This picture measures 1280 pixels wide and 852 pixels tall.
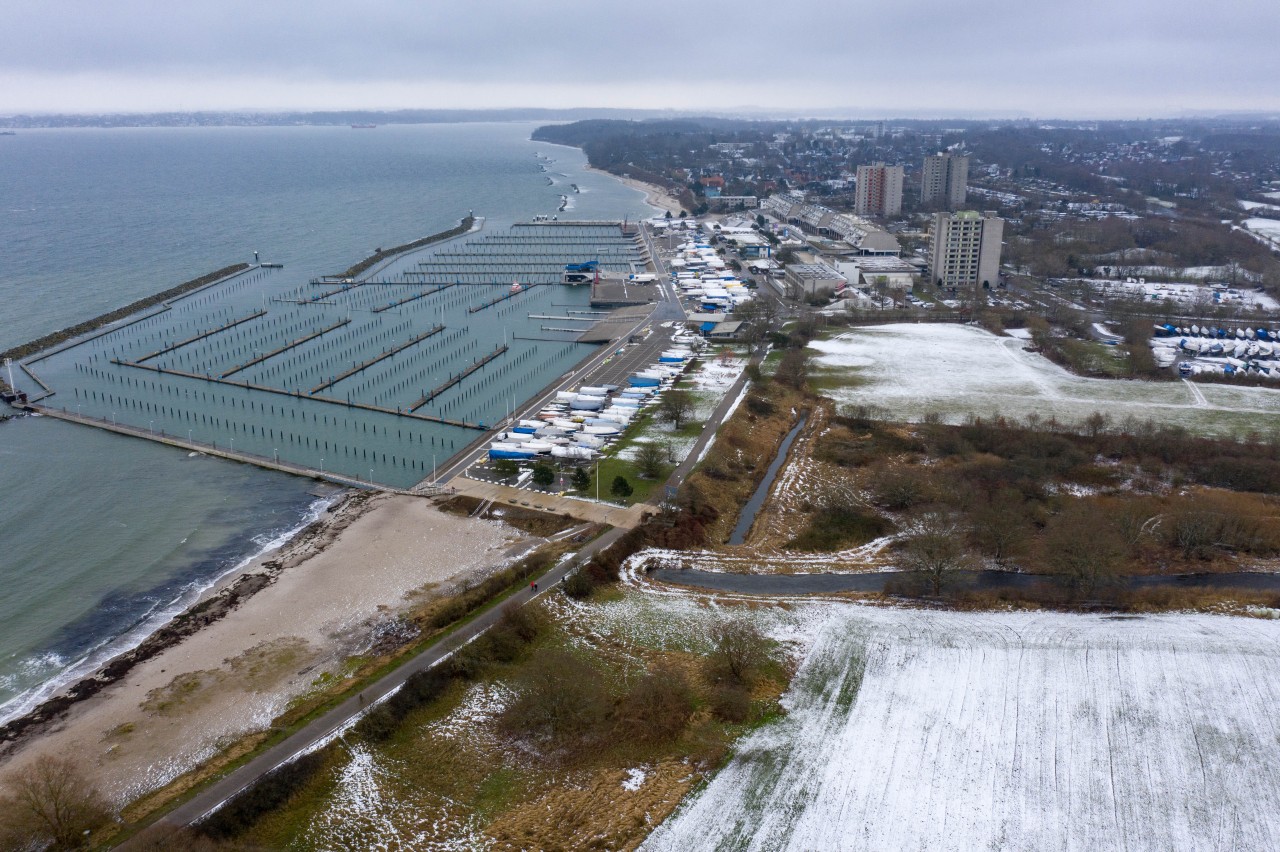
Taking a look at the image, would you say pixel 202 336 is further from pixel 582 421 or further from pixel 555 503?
pixel 555 503

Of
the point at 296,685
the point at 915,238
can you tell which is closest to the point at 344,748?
the point at 296,685

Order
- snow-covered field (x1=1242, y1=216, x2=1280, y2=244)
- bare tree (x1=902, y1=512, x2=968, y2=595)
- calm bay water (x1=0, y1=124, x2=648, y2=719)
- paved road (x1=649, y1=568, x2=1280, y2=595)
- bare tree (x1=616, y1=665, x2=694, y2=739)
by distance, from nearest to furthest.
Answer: bare tree (x1=616, y1=665, x2=694, y2=739) → calm bay water (x1=0, y1=124, x2=648, y2=719) → bare tree (x1=902, y1=512, x2=968, y2=595) → paved road (x1=649, y1=568, x2=1280, y2=595) → snow-covered field (x1=1242, y1=216, x2=1280, y2=244)

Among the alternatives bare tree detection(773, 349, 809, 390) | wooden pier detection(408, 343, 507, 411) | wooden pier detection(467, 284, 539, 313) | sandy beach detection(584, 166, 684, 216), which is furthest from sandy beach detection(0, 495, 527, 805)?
sandy beach detection(584, 166, 684, 216)

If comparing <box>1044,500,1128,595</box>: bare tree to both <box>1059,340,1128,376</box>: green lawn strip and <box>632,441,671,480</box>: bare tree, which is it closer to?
<box>632,441,671,480</box>: bare tree

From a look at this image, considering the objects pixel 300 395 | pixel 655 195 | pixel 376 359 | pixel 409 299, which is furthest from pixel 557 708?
pixel 655 195

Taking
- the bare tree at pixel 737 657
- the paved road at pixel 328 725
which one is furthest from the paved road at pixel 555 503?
the bare tree at pixel 737 657

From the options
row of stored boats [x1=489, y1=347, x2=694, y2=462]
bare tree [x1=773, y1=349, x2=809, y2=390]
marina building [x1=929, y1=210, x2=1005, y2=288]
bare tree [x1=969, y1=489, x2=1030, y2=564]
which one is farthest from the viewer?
marina building [x1=929, y1=210, x2=1005, y2=288]

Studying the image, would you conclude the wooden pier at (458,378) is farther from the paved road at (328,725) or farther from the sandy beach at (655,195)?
the sandy beach at (655,195)
